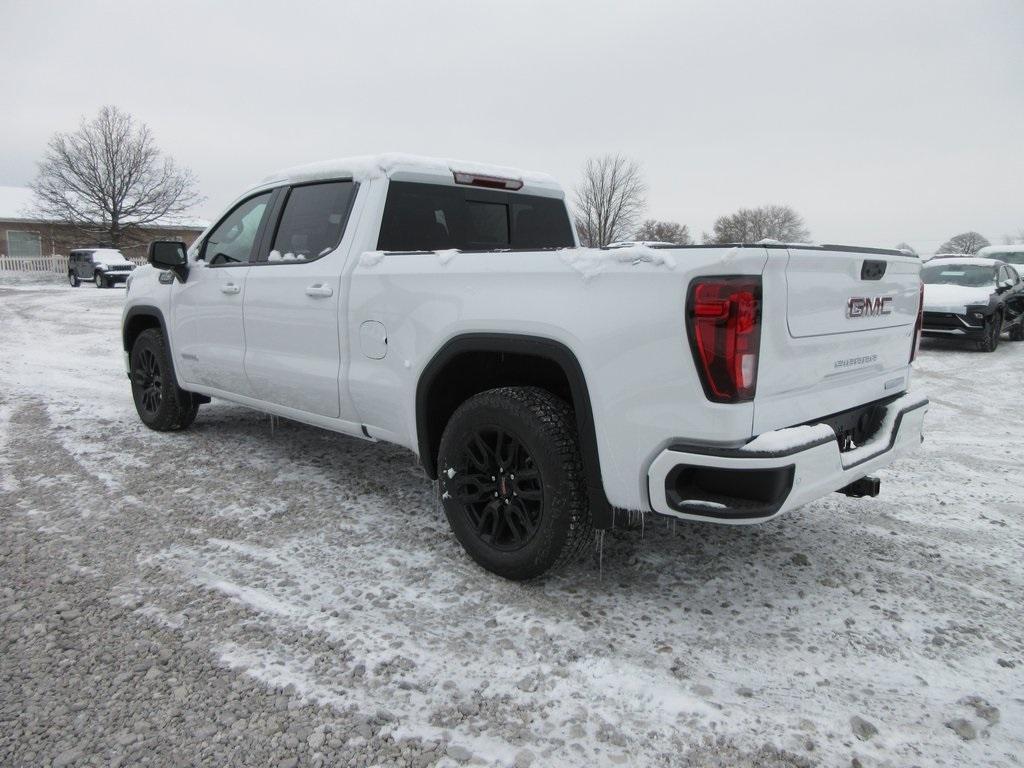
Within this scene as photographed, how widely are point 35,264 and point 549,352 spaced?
44651 millimetres

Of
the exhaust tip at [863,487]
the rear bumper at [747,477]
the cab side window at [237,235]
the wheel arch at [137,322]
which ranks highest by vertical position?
the cab side window at [237,235]

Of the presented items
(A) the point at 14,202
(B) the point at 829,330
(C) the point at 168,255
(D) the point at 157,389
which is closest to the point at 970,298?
(B) the point at 829,330

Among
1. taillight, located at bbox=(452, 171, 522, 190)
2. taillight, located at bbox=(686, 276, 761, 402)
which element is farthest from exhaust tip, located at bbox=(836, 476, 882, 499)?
taillight, located at bbox=(452, 171, 522, 190)

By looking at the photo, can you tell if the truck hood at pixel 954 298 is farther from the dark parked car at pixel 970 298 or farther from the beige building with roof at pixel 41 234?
the beige building with roof at pixel 41 234

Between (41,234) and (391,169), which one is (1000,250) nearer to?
(391,169)

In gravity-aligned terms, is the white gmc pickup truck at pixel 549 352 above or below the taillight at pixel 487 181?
below

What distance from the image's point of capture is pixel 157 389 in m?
5.47

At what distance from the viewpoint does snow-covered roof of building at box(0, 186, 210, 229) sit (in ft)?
135

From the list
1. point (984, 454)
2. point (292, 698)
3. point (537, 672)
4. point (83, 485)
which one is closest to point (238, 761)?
point (292, 698)

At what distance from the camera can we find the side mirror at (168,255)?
463 cm

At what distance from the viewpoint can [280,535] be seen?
3.46 m

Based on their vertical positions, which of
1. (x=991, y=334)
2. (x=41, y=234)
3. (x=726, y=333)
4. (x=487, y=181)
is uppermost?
(x=41, y=234)

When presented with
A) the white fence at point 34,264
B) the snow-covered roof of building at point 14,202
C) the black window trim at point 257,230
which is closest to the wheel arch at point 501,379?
the black window trim at point 257,230

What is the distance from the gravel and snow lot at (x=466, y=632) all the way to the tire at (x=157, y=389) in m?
0.96
